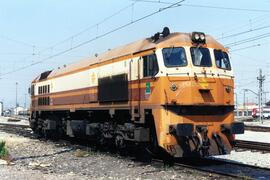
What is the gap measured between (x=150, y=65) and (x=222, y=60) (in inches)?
93.5

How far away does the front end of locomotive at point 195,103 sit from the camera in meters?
13.6

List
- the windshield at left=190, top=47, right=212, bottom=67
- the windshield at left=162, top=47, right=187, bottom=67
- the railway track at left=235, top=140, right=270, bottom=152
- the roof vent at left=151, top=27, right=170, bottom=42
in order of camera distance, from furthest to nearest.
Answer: the railway track at left=235, top=140, right=270, bottom=152 < the roof vent at left=151, top=27, right=170, bottom=42 < the windshield at left=190, top=47, right=212, bottom=67 < the windshield at left=162, top=47, right=187, bottom=67

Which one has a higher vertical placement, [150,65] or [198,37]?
[198,37]

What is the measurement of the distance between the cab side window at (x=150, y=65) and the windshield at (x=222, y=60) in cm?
204

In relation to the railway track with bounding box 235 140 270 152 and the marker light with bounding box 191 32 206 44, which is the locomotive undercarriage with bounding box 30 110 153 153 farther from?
the railway track with bounding box 235 140 270 152

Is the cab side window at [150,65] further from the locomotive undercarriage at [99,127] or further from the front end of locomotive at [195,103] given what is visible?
the locomotive undercarriage at [99,127]

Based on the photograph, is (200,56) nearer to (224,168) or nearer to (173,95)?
(173,95)

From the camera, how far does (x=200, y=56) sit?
47.7 ft

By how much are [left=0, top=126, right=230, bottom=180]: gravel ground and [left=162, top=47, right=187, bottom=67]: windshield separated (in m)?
3.13

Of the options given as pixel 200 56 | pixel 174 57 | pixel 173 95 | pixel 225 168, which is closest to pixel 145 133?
pixel 173 95

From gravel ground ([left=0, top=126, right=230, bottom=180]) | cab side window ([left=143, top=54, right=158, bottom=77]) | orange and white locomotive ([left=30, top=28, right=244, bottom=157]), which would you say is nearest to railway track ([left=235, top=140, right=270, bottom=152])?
orange and white locomotive ([left=30, top=28, right=244, bottom=157])

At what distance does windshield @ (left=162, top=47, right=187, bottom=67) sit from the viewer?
557 inches

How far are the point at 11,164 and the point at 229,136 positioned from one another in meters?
7.22

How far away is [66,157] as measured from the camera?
1770 cm
